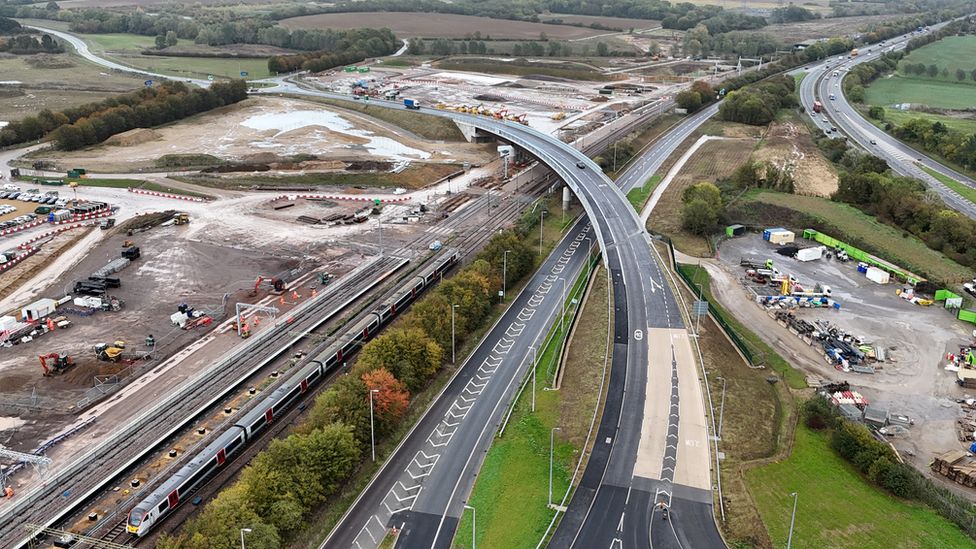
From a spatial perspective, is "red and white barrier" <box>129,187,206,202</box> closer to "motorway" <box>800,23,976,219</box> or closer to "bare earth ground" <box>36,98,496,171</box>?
"bare earth ground" <box>36,98,496,171</box>

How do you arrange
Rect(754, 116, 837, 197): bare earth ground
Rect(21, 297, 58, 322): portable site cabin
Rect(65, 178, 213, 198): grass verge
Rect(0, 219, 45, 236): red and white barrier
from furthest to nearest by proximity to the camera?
1. Rect(754, 116, 837, 197): bare earth ground
2. Rect(65, 178, 213, 198): grass verge
3. Rect(0, 219, 45, 236): red and white barrier
4. Rect(21, 297, 58, 322): portable site cabin

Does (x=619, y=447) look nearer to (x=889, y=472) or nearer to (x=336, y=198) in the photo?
(x=889, y=472)

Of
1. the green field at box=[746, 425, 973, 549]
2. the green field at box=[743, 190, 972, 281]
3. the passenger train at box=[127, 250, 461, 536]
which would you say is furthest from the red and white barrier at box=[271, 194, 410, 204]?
the green field at box=[746, 425, 973, 549]

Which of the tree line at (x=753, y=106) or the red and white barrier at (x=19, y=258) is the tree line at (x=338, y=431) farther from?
the tree line at (x=753, y=106)

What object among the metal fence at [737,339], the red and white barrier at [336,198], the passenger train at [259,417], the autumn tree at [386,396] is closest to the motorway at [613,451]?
the autumn tree at [386,396]

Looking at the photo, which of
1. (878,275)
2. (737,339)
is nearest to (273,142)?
(737,339)

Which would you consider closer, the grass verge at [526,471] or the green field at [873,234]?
the grass verge at [526,471]
